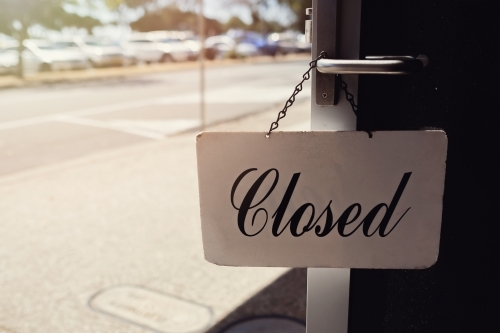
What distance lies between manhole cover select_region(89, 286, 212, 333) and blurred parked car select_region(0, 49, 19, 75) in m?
20.3

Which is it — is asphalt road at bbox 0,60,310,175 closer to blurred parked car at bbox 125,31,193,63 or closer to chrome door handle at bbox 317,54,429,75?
chrome door handle at bbox 317,54,429,75

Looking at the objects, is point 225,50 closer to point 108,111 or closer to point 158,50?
point 158,50

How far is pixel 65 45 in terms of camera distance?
81.9 ft

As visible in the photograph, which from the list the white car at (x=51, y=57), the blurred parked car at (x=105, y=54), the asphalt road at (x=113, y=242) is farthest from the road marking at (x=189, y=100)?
the blurred parked car at (x=105, y=54)

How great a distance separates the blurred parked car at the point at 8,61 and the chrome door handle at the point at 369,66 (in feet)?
73.8

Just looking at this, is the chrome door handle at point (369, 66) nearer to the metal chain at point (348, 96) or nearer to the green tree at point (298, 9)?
the metal chain at point (348, 96)

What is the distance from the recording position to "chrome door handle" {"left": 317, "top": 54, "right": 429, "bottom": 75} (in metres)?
1.08

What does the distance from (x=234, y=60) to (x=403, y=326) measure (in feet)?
103

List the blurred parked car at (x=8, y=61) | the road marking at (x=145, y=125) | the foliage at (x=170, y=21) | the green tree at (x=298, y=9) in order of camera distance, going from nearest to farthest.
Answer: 1. the road marking at (x=145, y=125)
2. the blurred parked car at (x=8, y=61)
3. the green tree at (x=298, y=9)
4. the foliage at (x=170, y=21)

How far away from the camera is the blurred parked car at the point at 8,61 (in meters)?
21.4

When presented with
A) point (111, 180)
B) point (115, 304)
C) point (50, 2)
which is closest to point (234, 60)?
point (50, 2)

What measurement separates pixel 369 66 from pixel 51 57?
2395 centimetres

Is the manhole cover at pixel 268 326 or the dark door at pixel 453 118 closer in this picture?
the dark door at pixel 453 118

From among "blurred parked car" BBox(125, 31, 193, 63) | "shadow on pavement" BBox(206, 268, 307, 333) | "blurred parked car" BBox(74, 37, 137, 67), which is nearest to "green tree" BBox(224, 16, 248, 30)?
A: "blurred parked car" BBox(125, 31, 193, 63)
